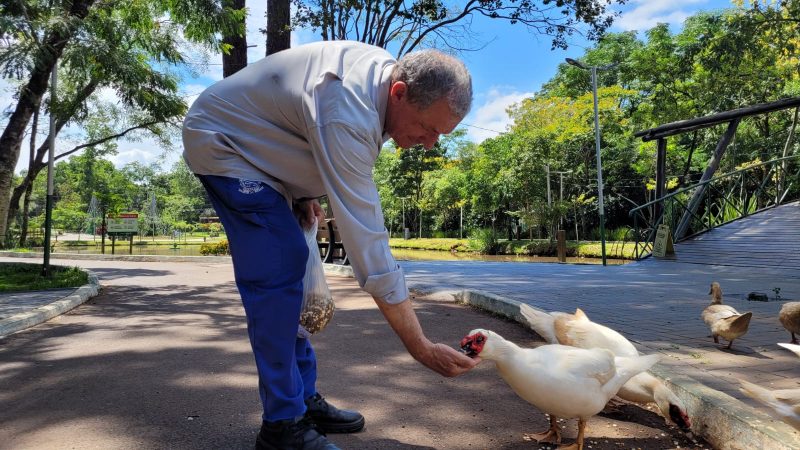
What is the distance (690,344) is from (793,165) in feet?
72.9

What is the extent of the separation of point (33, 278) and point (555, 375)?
9628 mm

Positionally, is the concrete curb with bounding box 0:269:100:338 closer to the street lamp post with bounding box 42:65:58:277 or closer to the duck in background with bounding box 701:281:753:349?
the street lamp post with bounding box 42:65:58:277

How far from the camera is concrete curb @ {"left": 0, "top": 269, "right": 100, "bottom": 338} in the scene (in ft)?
16.5

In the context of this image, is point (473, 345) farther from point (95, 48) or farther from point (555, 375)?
point (95, 48)

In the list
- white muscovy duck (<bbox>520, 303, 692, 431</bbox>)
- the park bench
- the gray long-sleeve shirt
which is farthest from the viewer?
the park bench

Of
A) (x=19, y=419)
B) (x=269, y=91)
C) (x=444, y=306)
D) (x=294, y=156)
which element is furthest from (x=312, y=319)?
(x=444, y=306)

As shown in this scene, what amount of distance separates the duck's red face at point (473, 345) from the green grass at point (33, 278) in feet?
25.8

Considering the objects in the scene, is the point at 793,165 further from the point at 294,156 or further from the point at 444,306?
the point at 294,156

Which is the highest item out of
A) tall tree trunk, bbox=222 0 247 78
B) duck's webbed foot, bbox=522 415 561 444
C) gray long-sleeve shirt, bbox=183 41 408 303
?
tall tree trunk, bbox=222 0 247 78

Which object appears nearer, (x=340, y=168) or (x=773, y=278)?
(x=340, y=168)

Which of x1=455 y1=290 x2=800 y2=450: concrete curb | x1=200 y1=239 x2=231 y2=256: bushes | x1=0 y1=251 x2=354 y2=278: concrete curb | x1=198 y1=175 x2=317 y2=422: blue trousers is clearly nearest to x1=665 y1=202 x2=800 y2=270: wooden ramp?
x1=0 y1=251 x2=354 y2=278: concrete curb

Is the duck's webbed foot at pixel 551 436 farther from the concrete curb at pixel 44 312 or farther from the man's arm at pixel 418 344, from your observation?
the concrete curb at pixel 44 312

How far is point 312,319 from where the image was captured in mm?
2398

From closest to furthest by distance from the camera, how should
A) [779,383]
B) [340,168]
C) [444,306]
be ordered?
[340,168], [779,383], [444,306]
